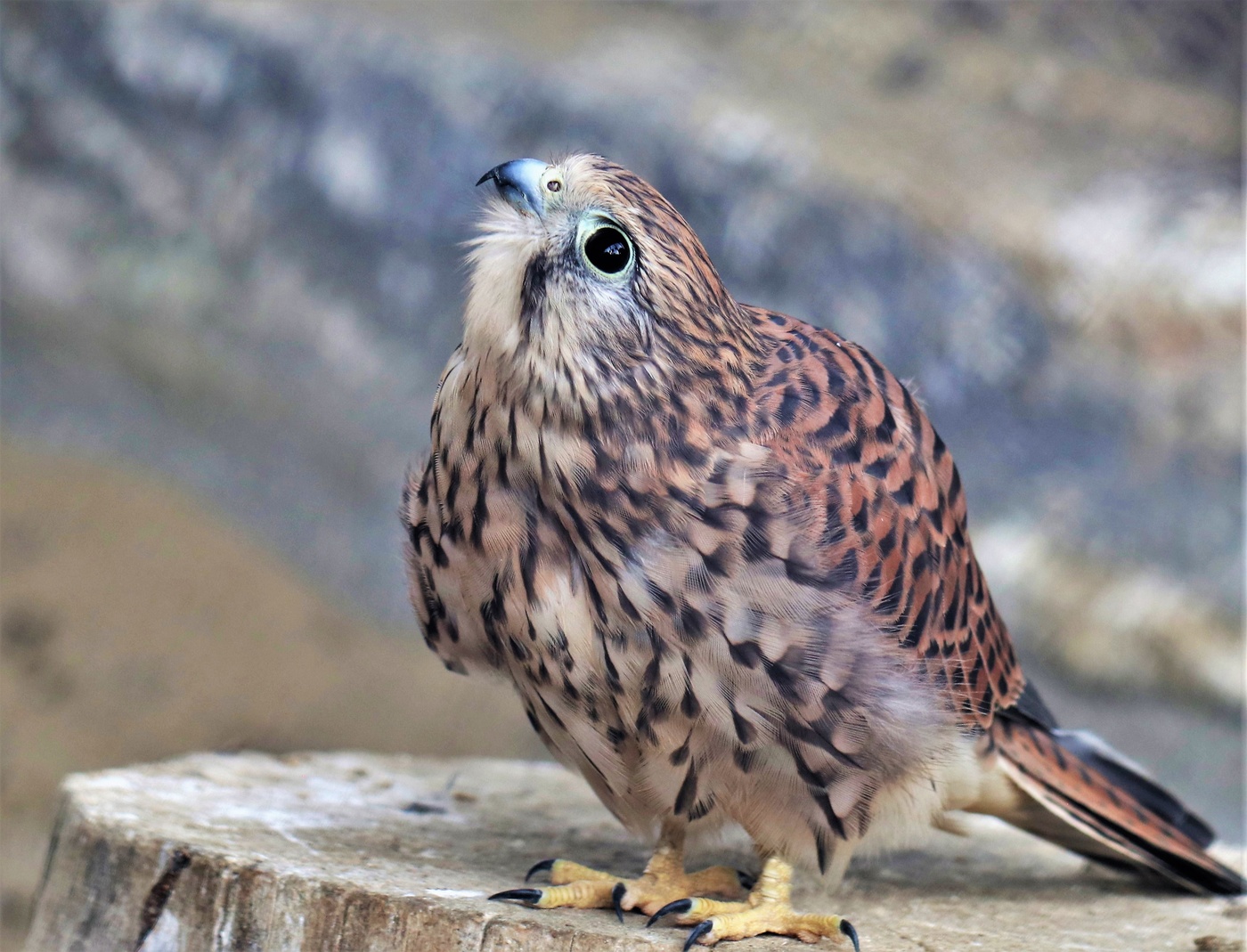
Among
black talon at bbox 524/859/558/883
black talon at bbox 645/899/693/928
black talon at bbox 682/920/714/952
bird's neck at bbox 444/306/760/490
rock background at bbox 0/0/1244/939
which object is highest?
rock background at bbox 0/0/1244/939

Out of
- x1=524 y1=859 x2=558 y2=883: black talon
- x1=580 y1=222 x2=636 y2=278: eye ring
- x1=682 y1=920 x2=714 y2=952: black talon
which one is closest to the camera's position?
x1=580 y1=222 x2=636 y2=278: eye ring

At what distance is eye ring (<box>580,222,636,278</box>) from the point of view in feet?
5.93

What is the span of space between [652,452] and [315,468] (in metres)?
5.37

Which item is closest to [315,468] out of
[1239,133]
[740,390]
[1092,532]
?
[1092,532]

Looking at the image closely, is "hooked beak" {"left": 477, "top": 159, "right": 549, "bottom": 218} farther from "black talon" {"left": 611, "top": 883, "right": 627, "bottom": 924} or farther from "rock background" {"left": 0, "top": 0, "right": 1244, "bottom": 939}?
"rock background" {"left": 0, "top": 0, "right": 1244, "bottom": 939}

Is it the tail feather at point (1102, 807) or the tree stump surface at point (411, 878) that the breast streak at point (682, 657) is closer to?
the tree stump surface at point (411, 878)

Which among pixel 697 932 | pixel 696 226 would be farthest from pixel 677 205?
pixel 697 932

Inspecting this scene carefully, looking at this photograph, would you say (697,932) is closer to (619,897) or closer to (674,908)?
(674,908)

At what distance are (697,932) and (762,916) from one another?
0.17m

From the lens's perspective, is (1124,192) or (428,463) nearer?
(428,463)

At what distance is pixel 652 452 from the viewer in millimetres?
1890

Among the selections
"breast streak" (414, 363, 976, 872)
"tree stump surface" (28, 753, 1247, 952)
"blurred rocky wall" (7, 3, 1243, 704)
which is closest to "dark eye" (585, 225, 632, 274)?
"breast streak" (414, 363, 976, 872)

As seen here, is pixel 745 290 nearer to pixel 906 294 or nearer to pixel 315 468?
pixel 906 294

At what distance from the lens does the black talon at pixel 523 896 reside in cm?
205
